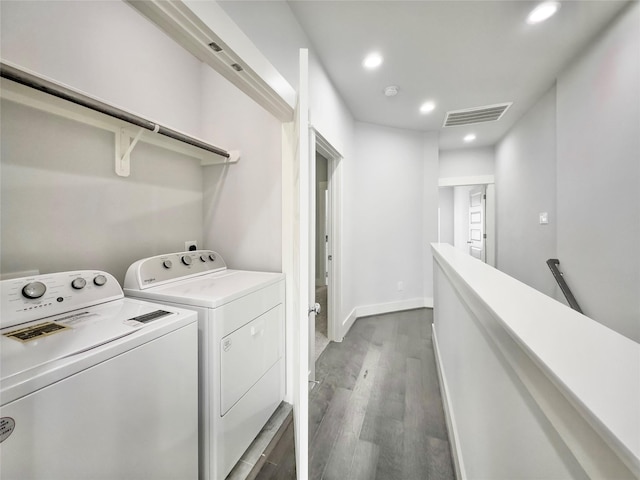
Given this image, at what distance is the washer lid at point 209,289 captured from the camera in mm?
1142

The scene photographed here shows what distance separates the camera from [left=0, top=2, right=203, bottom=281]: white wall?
107 cm

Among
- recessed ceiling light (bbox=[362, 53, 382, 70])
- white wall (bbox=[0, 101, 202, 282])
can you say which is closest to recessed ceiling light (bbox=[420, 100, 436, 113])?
recessed ceiling light (bbox=[362, 53, 382, 70])

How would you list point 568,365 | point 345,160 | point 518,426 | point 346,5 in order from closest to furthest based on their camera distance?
point 568,365
point 518,426
point 346,5
point 345,160

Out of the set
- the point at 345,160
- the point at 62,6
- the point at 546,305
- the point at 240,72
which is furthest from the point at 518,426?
the point at 345,160

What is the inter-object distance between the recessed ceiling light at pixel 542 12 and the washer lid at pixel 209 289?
243cm

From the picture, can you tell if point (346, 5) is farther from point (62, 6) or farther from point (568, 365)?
point (568, 365)

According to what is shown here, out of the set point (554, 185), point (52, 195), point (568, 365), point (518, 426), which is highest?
point (554, 185)

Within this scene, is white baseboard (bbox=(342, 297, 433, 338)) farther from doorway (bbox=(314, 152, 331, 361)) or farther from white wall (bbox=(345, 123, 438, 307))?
doorway (bbox=(314, 152, 331, 361))

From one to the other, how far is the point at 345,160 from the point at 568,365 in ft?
8.76

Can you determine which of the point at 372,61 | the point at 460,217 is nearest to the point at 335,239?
the point at 372,61

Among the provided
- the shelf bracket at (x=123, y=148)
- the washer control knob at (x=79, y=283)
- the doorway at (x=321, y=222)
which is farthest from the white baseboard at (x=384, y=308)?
the shelf bracket at (x=123, y=148)

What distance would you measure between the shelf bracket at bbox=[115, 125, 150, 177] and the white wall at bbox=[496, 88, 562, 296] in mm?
3713

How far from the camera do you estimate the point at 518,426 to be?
23.9 inches

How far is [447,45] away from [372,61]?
581mm
